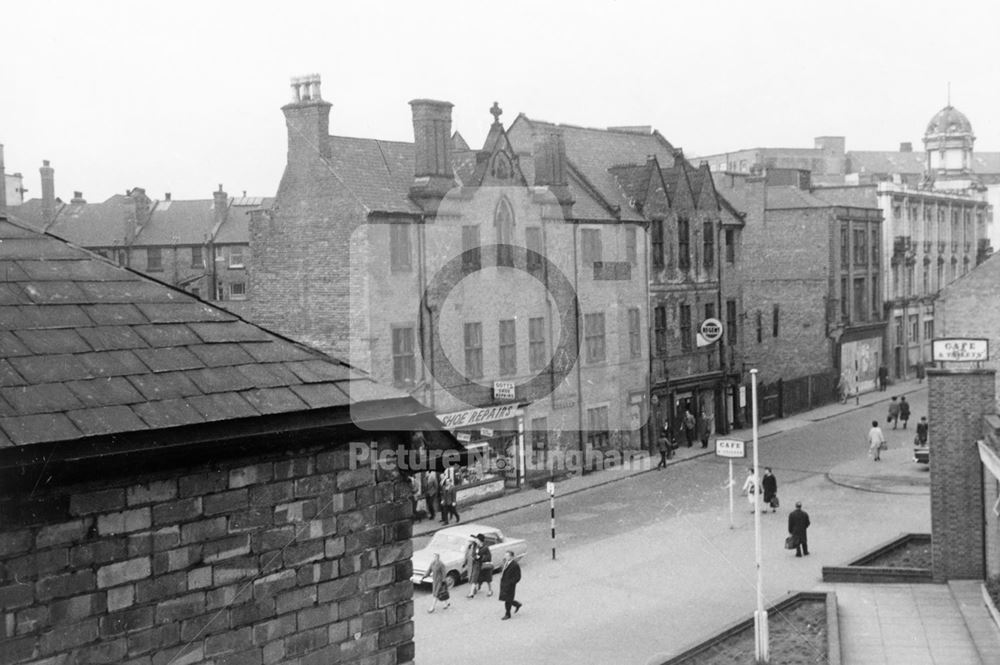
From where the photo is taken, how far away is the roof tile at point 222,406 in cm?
784

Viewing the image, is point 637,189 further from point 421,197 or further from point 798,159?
point 798,159

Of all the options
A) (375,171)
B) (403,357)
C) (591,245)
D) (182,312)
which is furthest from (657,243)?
(182,312)

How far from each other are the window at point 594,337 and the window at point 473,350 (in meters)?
5.05

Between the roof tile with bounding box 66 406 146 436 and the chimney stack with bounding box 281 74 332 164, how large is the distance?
79.1 ft

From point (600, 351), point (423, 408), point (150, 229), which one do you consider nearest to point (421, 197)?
point (600, 351)

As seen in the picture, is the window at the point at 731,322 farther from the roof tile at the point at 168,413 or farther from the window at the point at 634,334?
the roof tile at the point at 168,413

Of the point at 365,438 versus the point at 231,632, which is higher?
the point at 365,438

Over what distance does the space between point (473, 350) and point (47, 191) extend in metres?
26.9

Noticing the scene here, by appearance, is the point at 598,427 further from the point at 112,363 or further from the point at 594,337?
the point at 112,363

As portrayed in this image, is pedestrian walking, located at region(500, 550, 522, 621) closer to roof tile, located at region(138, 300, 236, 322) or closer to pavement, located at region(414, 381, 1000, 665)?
pavement, located at region(414, 381, 1000, 665)

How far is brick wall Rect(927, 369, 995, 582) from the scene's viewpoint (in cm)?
2123

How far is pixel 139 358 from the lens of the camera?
26.1ft

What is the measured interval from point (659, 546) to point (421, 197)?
11822 millimetres

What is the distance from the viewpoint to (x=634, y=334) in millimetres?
38438
